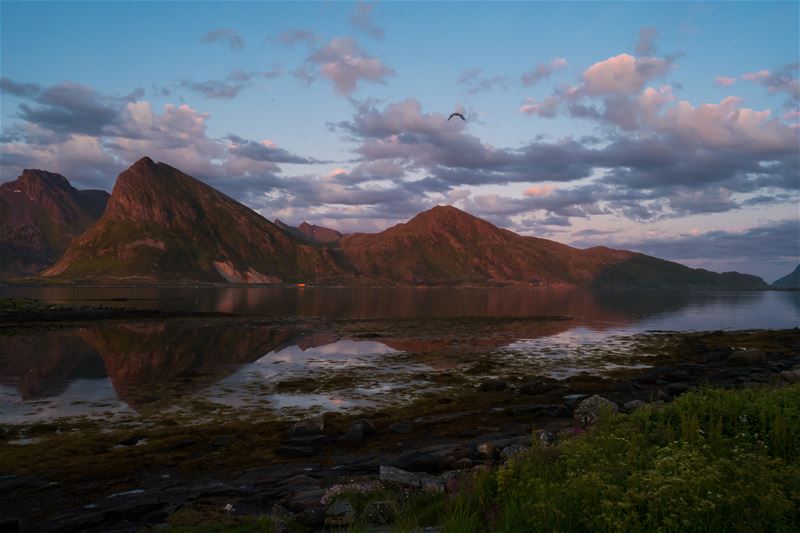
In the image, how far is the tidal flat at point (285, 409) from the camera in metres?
14.3

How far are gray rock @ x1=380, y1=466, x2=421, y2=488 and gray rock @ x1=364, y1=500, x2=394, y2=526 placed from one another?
74.2 inches

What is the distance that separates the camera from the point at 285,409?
89.2 feet

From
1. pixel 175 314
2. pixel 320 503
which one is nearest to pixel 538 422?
pixel 320 503

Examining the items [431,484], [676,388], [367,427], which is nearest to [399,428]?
[367,427]

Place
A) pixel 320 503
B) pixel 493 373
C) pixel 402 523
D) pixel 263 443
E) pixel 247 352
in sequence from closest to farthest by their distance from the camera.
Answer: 1. pixel 402 523
2. pixel 320 503
3. pixel 263 443
4. pixel 493 373
5. pixel 247 352

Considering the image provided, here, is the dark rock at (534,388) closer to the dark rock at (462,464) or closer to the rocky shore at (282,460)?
the rocky shore at (282,460)

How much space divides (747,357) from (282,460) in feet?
138

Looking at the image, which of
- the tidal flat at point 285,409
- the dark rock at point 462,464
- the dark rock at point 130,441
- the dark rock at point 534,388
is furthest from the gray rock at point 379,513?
the dark rock at point 534,388

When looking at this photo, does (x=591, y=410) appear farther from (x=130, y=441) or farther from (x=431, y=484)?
(x=130, y=441)

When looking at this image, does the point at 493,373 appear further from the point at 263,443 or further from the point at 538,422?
the point at 263,443

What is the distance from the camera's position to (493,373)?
37938 mm

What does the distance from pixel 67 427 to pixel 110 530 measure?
1371 cm

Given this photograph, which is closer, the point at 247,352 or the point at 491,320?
the point at 247,352

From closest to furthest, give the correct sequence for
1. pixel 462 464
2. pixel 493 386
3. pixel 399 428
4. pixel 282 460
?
pixel 462 464 → pixel 282 460 → pixel 399 428 → pixel 493 386
